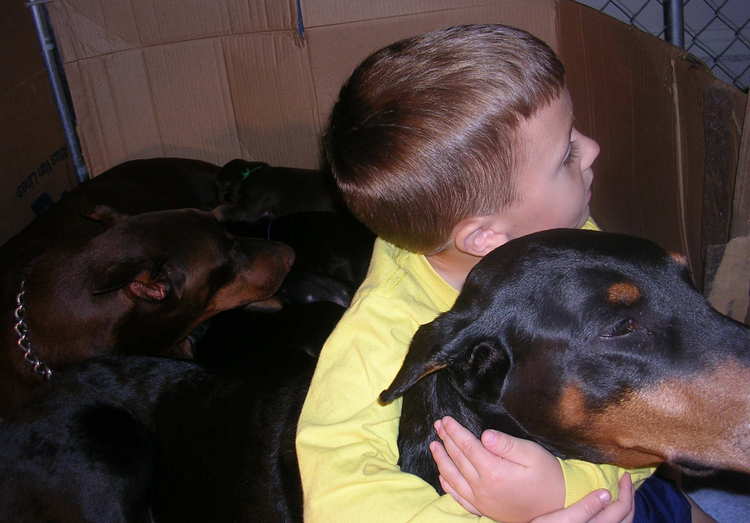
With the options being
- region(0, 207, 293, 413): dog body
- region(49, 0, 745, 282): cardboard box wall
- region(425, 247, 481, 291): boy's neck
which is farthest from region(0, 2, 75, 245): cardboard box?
region(425, 247, 481, 291): boy's neck

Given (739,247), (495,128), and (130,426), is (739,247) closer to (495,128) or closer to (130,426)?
(495,128)

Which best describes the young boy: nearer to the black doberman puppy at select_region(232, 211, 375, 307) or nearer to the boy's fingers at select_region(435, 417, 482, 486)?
the boy's fingers at select_region(435, 417, 482, 486)

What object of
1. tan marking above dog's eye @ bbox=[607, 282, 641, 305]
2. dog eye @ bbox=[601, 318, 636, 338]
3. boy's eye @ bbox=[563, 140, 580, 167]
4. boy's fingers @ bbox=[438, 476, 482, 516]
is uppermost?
boy's eye @ bbox=[563, 140, 580, 167]

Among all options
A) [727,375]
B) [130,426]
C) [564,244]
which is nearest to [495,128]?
[564,244]

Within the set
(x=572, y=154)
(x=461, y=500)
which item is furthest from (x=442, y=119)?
(x=461, y=500)

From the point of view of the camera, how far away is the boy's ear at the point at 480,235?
2.27 m

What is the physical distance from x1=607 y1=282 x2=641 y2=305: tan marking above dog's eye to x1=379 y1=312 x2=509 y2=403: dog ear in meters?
0.31

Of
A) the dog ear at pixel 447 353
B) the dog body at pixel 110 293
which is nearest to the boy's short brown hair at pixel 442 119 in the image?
the dog ear at pixel 447 353

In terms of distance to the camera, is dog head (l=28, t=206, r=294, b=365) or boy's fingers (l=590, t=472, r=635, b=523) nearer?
boy's fingers (l=590, t=472, r=635, b=523)

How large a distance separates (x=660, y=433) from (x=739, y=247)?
3.37 feet

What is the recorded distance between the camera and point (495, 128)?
6.94 ft

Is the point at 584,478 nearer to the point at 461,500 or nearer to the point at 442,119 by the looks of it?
the point at 461,500

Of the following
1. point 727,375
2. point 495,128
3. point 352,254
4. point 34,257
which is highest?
point 495,128

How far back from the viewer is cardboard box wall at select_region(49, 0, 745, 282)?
9.77 feet
